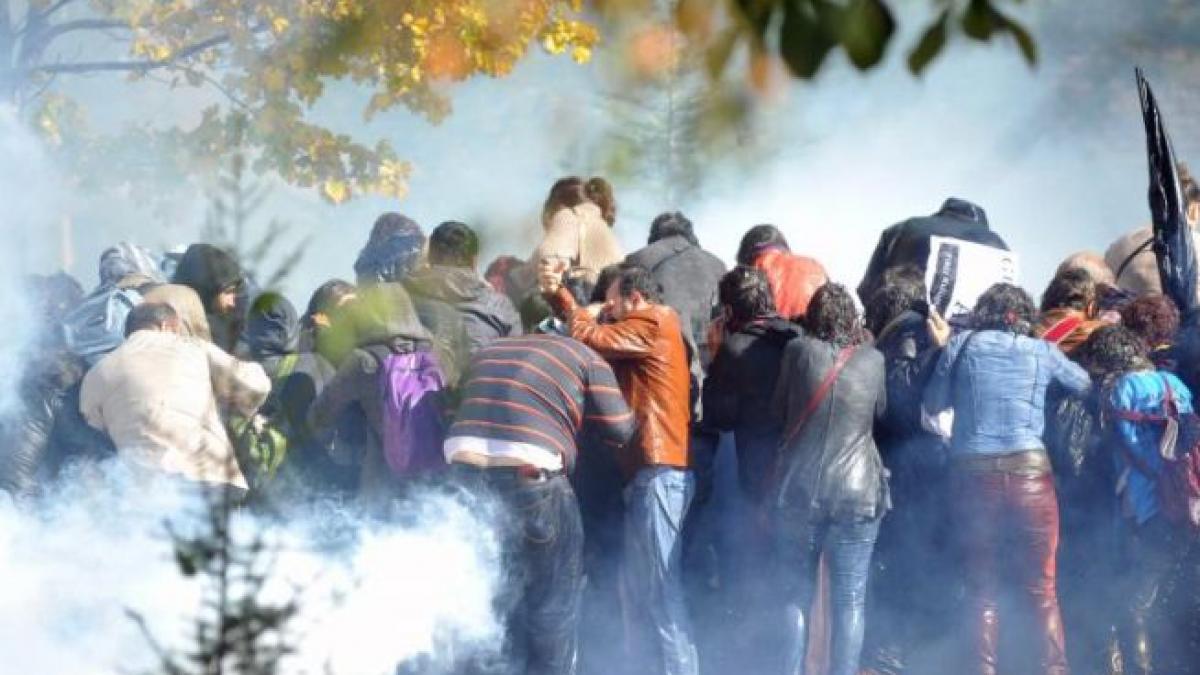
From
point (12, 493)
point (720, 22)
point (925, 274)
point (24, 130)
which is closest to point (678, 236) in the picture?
point (925, 274)

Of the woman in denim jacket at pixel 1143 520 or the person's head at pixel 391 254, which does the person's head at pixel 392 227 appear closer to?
the person's head at pixel 391 254

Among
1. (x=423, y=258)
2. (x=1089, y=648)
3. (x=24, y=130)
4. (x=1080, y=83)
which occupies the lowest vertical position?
(x=1089, y=648)

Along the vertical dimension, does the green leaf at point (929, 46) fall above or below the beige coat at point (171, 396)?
below

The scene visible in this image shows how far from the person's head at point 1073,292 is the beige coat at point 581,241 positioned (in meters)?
1.87

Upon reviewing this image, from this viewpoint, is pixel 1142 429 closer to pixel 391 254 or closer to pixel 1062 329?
pixel 1062 329

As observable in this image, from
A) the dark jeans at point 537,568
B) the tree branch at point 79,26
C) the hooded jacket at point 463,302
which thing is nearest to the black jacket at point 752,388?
the dark jeans at point 537,568

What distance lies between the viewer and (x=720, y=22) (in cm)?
347

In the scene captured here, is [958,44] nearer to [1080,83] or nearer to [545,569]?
[545,569]

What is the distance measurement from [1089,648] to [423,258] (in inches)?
130

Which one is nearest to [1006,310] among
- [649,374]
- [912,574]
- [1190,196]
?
[912,574]

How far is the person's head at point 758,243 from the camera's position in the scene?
7852 mm

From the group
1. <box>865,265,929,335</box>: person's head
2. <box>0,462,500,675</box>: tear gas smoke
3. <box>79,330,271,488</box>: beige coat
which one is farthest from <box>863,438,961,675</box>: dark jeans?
<box>79,330,271,488</box>: beige coat

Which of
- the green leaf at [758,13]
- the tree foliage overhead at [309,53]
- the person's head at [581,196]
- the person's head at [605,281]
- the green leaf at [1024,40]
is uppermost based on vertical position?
the tree foliage overhead at [309,53]

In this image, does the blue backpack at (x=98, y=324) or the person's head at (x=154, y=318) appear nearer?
the person's head at (x=154, y=318)
